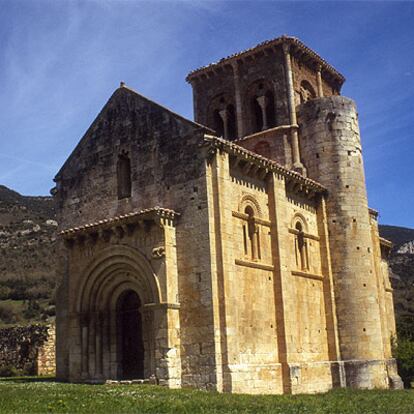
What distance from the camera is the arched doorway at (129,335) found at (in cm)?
1950

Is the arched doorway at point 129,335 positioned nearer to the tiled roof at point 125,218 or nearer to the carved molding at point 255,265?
the tiled roof at point 125,218

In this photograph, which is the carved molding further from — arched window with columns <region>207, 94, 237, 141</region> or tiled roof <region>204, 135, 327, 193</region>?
arched window with columns <region>207, 94, 237, 141</region>

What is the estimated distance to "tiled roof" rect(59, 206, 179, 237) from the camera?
57.8 feet

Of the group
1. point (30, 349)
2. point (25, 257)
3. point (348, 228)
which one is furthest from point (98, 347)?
point (25, 257)

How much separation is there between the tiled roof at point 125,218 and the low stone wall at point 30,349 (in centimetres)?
983

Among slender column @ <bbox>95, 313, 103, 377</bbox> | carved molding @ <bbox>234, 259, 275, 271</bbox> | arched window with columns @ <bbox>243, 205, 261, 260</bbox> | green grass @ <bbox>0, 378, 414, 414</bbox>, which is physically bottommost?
green grass @ <bbox>0, 378, 414, 414</bbox>

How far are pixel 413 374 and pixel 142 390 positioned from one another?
13270 millimetres

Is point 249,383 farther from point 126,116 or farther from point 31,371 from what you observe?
point 31,371

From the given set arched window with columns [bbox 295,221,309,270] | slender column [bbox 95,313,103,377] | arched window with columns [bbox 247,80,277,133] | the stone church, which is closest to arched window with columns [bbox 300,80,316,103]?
the stone church

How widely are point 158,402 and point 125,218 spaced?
22.5ft

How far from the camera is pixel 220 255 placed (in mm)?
17141

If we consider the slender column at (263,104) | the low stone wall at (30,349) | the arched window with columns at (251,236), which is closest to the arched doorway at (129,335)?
the arched window with columns at (251,236)

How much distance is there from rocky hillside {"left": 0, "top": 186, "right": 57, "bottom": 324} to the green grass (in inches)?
1159

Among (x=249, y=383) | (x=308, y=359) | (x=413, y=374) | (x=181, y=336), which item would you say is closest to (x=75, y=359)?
(x=181, y=336)
